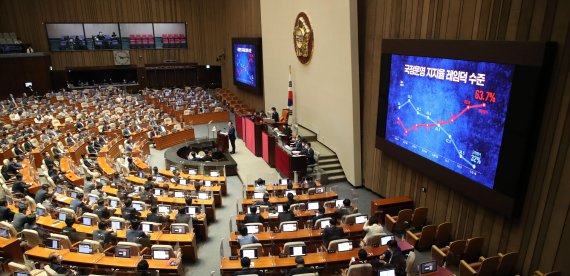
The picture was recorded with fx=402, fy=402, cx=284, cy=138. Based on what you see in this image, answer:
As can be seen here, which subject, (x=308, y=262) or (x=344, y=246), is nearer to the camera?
(x=308, y=262)

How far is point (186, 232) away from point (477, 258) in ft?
22.7

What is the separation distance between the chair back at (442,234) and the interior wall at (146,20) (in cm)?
1770

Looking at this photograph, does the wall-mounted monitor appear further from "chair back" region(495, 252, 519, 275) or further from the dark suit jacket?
the dark suit jacket

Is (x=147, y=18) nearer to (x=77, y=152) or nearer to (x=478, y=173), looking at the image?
(x=77, y=152)

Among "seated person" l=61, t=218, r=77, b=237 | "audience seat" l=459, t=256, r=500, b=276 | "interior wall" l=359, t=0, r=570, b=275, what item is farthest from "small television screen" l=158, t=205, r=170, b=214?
"audience seat" l=459, t=256, r=500, b=276

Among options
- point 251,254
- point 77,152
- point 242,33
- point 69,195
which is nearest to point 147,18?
point 242,33

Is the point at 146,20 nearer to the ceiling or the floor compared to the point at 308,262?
nearer to the ceiling

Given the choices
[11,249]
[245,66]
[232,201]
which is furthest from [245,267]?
[245,66]

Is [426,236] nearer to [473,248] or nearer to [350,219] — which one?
[473,248]

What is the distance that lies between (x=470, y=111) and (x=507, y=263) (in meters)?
3.34

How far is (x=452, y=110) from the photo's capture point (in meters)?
9.71

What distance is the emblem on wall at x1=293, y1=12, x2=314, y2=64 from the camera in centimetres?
1718

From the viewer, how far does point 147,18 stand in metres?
34.4

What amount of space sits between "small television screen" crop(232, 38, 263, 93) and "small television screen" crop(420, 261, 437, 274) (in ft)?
62.5
